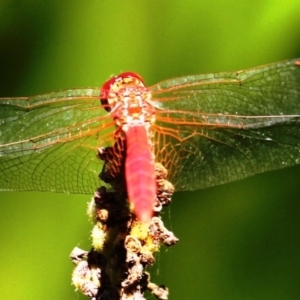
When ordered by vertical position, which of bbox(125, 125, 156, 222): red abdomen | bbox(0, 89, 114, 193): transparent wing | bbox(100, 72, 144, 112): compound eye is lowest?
bbox(125, 125, 156, 222): red abdomen

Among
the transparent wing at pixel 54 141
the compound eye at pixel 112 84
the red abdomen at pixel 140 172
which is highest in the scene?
the compound eye at pixel 112 84


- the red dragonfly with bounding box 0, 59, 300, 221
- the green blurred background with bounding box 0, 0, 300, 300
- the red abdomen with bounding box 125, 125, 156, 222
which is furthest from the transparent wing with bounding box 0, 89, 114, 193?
the green blurred background with bounding box 0, 0, 300, 300

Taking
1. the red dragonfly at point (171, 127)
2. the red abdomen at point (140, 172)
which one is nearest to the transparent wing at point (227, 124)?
the red dragonfly at point (171, 127)

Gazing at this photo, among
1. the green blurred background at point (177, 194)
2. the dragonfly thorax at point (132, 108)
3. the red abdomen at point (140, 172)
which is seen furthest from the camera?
the green blurred background at point (177, 194)

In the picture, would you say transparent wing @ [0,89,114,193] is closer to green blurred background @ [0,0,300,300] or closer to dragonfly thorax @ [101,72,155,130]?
dragonfly thorax @ [101,72,155,130]

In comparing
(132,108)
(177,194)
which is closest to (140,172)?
(132,108)

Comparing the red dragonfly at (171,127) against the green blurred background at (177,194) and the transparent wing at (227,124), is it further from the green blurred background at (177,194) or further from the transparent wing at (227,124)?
the green blurred background at (177,194)

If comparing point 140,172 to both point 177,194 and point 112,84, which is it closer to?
point 112,84
